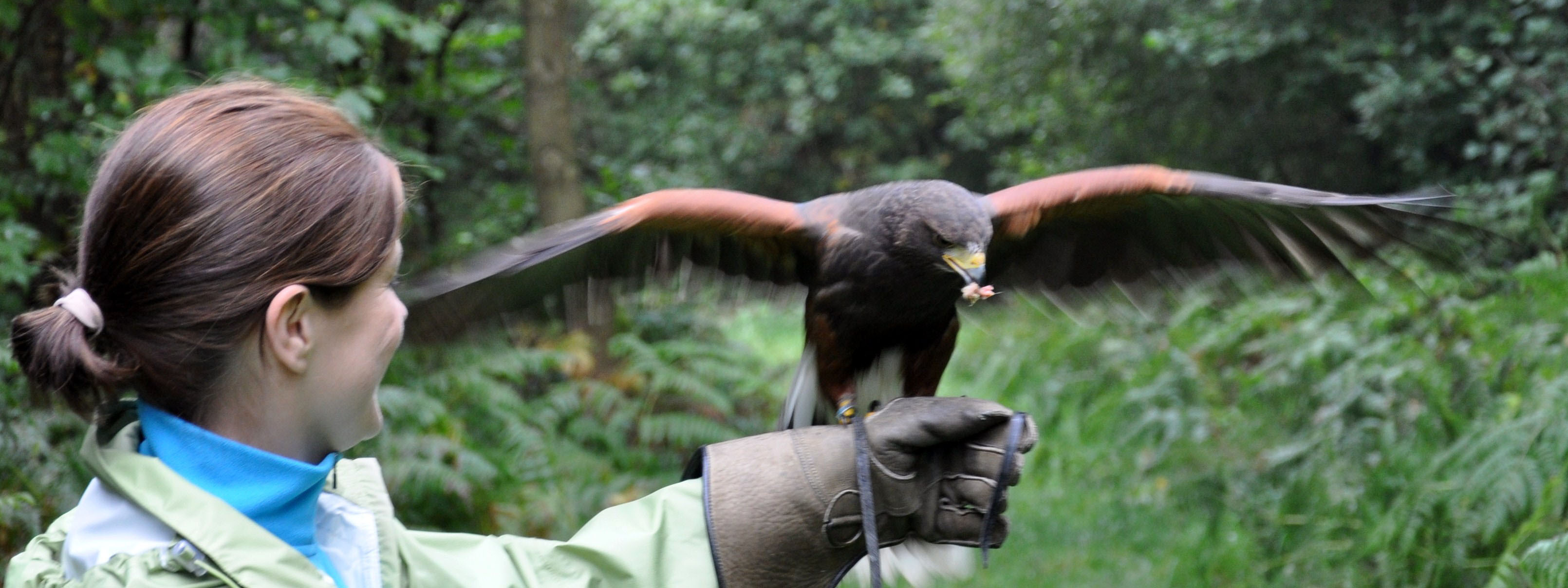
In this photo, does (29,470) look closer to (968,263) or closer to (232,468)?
Answer: (232,468)

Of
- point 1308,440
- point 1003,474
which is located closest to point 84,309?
point 1003,474

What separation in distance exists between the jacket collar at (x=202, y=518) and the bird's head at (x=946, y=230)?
1644mm

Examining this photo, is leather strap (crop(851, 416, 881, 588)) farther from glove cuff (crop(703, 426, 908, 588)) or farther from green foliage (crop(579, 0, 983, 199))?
green foliage (crop(579, 0, 983, 199))

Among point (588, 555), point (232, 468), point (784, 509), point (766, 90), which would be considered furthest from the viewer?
point (766, 90)

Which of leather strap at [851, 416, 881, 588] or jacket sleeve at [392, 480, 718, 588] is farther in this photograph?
leather strap at [851, 416, 881, 588]

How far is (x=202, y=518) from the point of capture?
1.11 m

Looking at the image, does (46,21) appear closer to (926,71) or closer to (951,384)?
(951,384)

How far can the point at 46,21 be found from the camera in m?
4.72

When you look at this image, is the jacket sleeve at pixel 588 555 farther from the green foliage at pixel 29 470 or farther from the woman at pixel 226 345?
the green foliage at pixel 29 470

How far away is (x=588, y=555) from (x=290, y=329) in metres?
0.56

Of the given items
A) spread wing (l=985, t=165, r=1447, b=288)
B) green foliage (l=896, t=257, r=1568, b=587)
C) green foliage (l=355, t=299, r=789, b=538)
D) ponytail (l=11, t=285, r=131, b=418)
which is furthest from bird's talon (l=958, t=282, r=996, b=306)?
ponytail (l=11, t=285, r=131, b=418)

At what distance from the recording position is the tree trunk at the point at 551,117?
622 cm

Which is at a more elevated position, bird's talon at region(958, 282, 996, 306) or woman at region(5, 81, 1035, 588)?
woman at region(5, 81, 1035, 588)

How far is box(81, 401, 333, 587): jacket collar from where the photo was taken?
1101 millimetres
